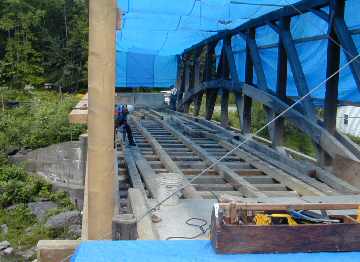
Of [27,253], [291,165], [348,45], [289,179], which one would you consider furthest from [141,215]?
[27,253]

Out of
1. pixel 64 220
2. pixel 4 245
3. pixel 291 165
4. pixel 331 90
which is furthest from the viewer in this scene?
pixel 64 220

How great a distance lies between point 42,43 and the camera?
32156mm

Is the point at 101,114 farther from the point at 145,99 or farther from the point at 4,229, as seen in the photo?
the point at 145,99

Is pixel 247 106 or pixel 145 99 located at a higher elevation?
pixel 247 106

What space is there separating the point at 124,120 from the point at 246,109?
2922mm

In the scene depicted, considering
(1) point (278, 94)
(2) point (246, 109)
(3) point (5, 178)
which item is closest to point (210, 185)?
(1) point (278, 94)

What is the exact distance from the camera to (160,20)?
32.9 ft

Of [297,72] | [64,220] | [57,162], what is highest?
[297,72]

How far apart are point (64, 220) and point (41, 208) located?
6.11 feet

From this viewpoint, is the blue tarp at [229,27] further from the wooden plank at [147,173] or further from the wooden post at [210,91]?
the wooden plank at [147,173]

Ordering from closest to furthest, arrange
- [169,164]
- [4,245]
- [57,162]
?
[169,164]
[4,245]
[57,162]

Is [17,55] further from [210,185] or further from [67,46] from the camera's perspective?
[210,185]

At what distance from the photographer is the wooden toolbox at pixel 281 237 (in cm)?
262

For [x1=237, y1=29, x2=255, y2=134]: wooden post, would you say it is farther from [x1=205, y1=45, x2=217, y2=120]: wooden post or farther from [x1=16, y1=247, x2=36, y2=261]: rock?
[x1=16, y1=247, x2=36, y2=261]: rock
